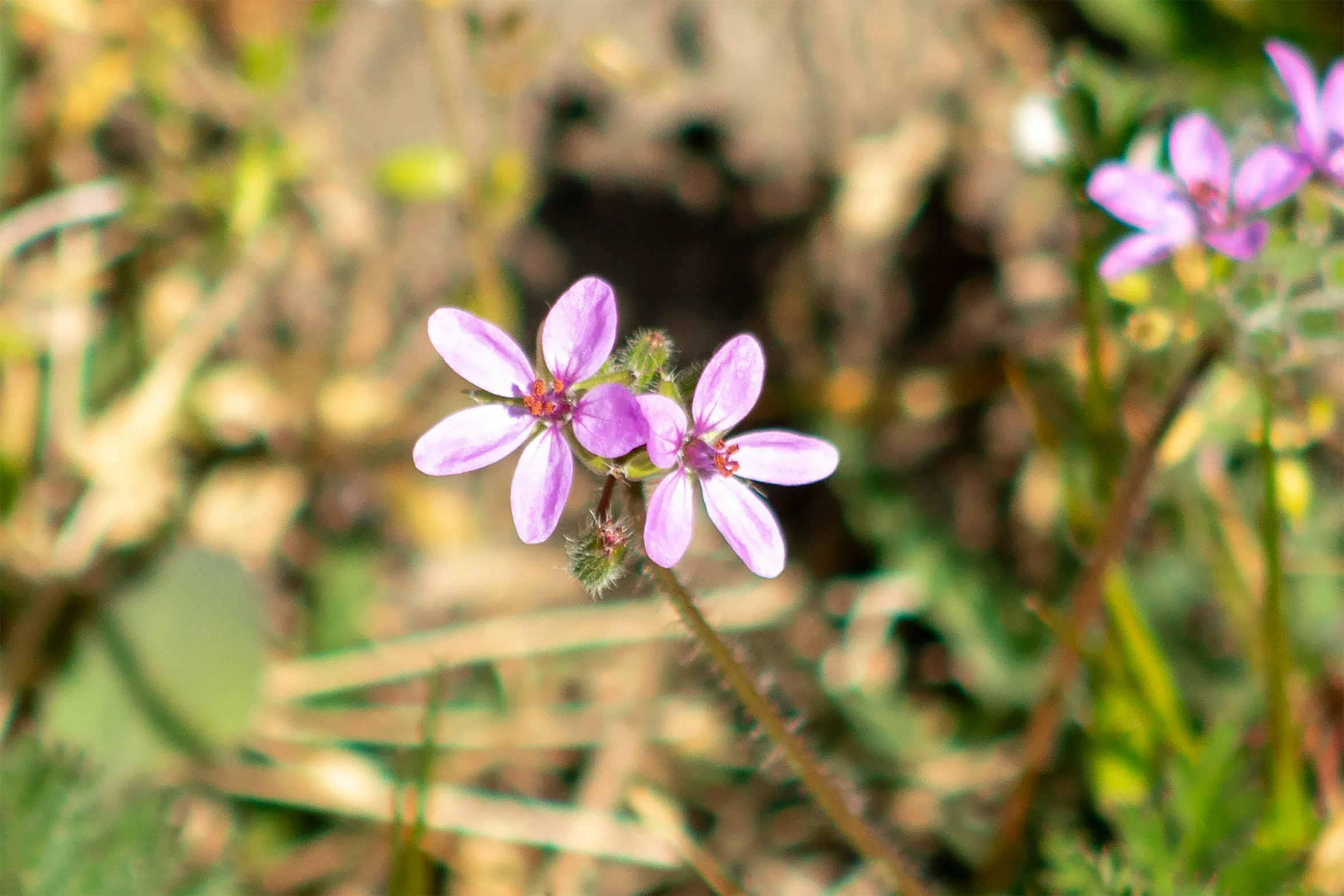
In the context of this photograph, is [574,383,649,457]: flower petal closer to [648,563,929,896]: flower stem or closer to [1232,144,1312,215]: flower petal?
[648,563,929,896]: flower stem

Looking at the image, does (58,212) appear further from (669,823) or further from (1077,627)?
(1077,627)

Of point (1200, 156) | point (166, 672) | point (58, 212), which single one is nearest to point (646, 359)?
point (1200, 156)

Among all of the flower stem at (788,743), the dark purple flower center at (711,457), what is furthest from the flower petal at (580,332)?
the flower stem at (788,743)

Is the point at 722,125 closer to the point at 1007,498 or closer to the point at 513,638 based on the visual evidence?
the point at 1007,498

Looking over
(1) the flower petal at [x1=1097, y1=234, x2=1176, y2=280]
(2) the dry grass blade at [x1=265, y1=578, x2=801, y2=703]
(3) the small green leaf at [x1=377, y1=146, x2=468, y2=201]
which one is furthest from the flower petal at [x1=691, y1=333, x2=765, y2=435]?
(3) the small green leaf at [x1=377, y1=146, x2=468, y2=201]

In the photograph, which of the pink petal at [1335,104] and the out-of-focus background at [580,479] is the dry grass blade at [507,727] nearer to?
Answer: the out-of-focus background at [580,479]

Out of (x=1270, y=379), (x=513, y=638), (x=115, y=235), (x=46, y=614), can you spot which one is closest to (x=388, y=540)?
(x=513, y=638)

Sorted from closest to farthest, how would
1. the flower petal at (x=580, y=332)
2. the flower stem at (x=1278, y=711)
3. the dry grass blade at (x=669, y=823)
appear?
the flower petal at (x=580, y=332)
the flower stem at (x=1278, y=711)
the dry grass blade at (x=669, y=823)
